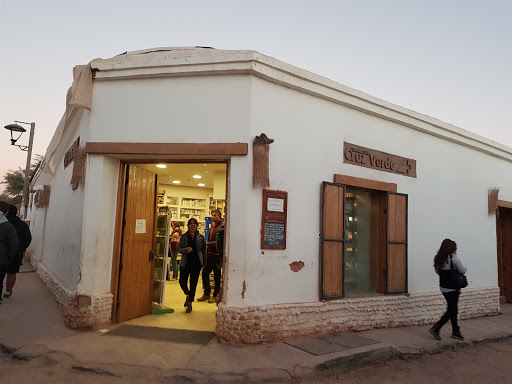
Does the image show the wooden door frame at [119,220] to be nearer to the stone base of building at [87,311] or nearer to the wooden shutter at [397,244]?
the stone base of building at [87,311]

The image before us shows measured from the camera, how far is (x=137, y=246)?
20.0 feet

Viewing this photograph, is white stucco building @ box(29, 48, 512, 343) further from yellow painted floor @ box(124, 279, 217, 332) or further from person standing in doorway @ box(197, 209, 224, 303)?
person standing in doorway @ box(197, 209, 224, 303)

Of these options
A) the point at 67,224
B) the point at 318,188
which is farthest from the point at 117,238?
the point at 318,188

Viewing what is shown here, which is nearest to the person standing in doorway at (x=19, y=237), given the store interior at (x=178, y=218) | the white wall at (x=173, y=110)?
the store interior at (x=178, y=218)

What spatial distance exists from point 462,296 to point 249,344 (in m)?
5.35

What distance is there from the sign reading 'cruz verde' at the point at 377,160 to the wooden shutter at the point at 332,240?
2.05 ft

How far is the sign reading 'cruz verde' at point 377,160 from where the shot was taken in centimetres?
632

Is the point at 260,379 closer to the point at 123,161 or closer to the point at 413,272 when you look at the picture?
the point at 123,161

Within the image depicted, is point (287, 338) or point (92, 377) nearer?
point (92, 377)

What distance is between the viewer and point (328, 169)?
6.00 meters

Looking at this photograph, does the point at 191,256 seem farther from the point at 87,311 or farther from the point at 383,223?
the point at 383,223

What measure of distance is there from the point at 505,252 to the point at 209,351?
30.4 feet

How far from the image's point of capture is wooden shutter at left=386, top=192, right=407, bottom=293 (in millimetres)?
6605

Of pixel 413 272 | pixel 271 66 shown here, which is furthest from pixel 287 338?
pixel 271 66
